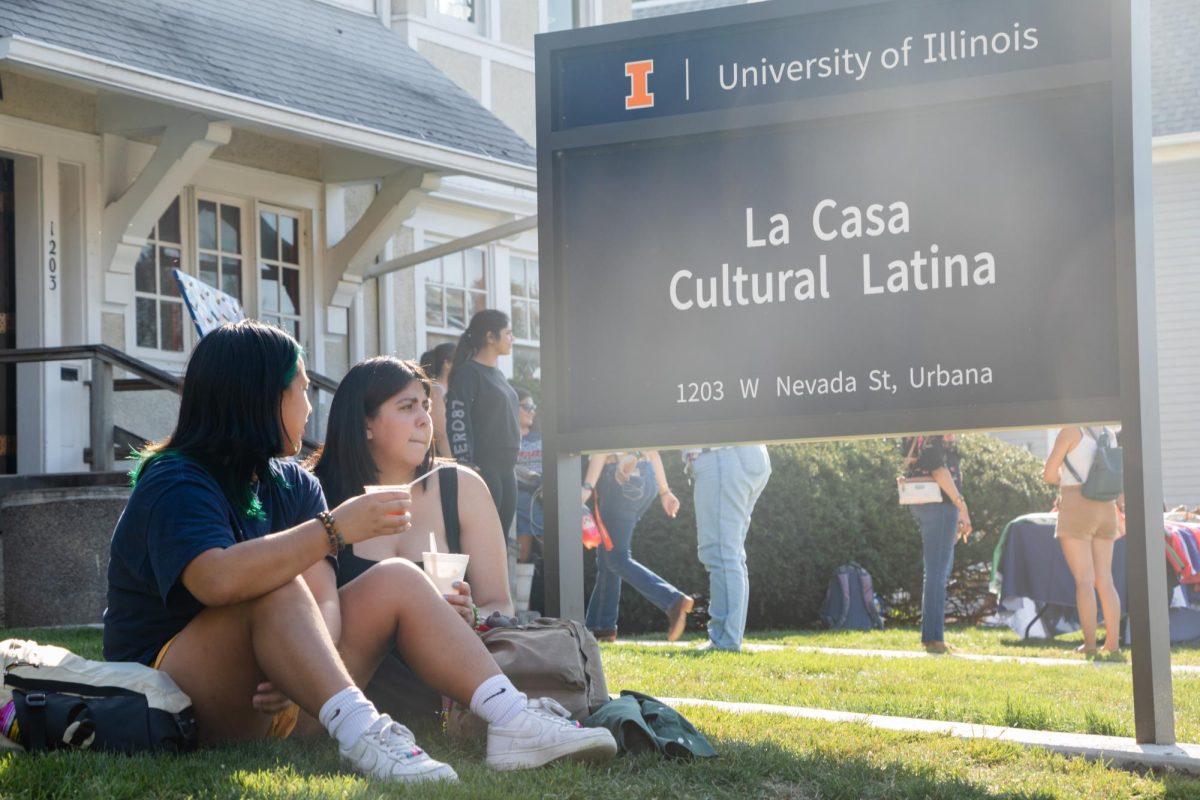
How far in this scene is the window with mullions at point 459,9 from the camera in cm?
1582

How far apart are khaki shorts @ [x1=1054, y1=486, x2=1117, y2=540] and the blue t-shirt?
6764 millimetres

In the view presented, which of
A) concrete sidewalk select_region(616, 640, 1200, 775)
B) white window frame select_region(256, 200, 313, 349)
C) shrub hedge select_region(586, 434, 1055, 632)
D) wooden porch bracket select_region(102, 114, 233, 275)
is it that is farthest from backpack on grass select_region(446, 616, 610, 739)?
white window frame select_region(256, 200, 313, 349)

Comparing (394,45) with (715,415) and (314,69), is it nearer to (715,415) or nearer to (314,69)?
(314,69)

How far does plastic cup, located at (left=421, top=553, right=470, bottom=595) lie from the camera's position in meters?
4.51

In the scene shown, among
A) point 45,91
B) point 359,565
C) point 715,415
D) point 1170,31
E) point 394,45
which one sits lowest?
point 359,565

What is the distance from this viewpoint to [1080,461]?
396 inches

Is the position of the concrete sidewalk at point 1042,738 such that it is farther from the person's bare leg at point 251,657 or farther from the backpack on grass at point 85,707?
the backpack on grass at point 85,707

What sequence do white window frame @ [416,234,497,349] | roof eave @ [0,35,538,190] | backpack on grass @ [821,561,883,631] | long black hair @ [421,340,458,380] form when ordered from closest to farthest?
roof eave @ [0,35,538,190]
long black hair @ [421,340,458,380]
backpack on grass @ [821,561,883,631]
white window frame @ [416,234,497,349]

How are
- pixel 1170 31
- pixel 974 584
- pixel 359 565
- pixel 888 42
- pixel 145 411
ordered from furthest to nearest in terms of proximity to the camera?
pixel 1170 31 < pixel 974 584 < pixel 145 411 < pixel 888 42 < pixel 359 565

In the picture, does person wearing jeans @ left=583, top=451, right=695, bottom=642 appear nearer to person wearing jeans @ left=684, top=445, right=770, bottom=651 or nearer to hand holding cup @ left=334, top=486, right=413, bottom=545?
person wearing jeans @ left=684, top=445, right=770, bottom=651

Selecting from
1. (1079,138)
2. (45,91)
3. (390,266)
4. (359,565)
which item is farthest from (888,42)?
(390,266)

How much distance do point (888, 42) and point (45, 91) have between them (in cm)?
769

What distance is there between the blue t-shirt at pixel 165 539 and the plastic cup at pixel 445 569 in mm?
400

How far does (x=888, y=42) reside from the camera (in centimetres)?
542
